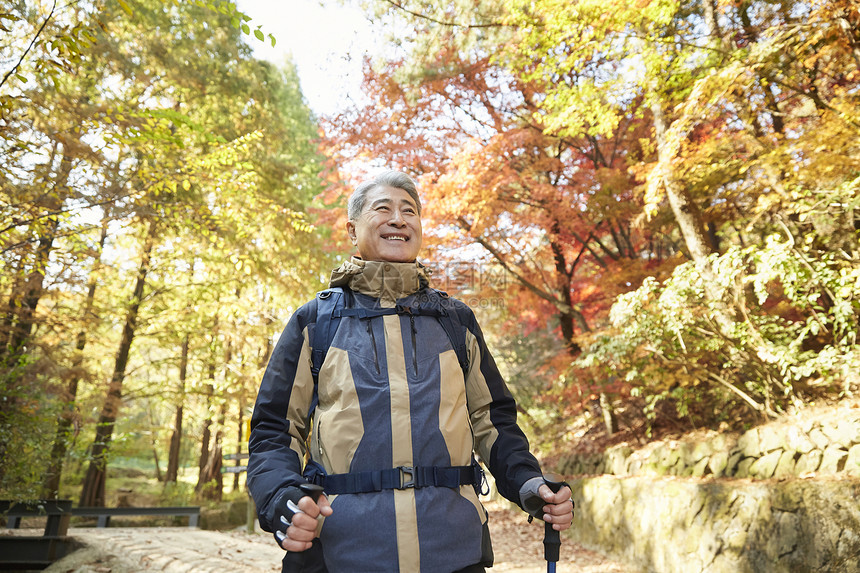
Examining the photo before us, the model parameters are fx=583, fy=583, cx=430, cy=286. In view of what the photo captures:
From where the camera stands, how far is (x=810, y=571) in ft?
15.1

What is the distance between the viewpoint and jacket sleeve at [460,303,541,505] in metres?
1.73

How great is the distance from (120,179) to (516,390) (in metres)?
10.2

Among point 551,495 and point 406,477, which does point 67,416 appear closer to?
point 406,477

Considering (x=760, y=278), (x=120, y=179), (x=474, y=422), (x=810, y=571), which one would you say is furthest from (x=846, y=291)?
(x=120, y=179)

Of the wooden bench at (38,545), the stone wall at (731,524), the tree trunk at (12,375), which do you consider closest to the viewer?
the stone wall at (731,524)

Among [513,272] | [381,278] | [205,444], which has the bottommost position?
[381,278]

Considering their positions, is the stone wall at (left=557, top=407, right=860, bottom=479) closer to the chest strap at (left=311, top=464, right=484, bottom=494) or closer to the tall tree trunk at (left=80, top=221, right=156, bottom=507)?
the chest strap at (left=311, top=464, right=484, bottom=494)

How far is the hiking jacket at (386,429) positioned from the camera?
4.87ft

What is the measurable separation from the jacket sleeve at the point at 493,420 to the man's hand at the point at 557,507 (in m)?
0.12

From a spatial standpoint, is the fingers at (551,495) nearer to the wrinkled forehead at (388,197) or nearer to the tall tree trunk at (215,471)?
the wrinkled forehead at (388,197)

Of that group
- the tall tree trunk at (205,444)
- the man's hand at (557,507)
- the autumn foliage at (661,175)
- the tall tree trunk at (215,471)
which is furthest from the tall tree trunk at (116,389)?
the man's hand at (557,507)

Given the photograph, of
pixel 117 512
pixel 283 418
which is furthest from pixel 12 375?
pixel 283 418

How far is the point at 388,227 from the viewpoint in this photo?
1900 millimetres

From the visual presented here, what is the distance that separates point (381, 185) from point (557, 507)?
114 centimetres
